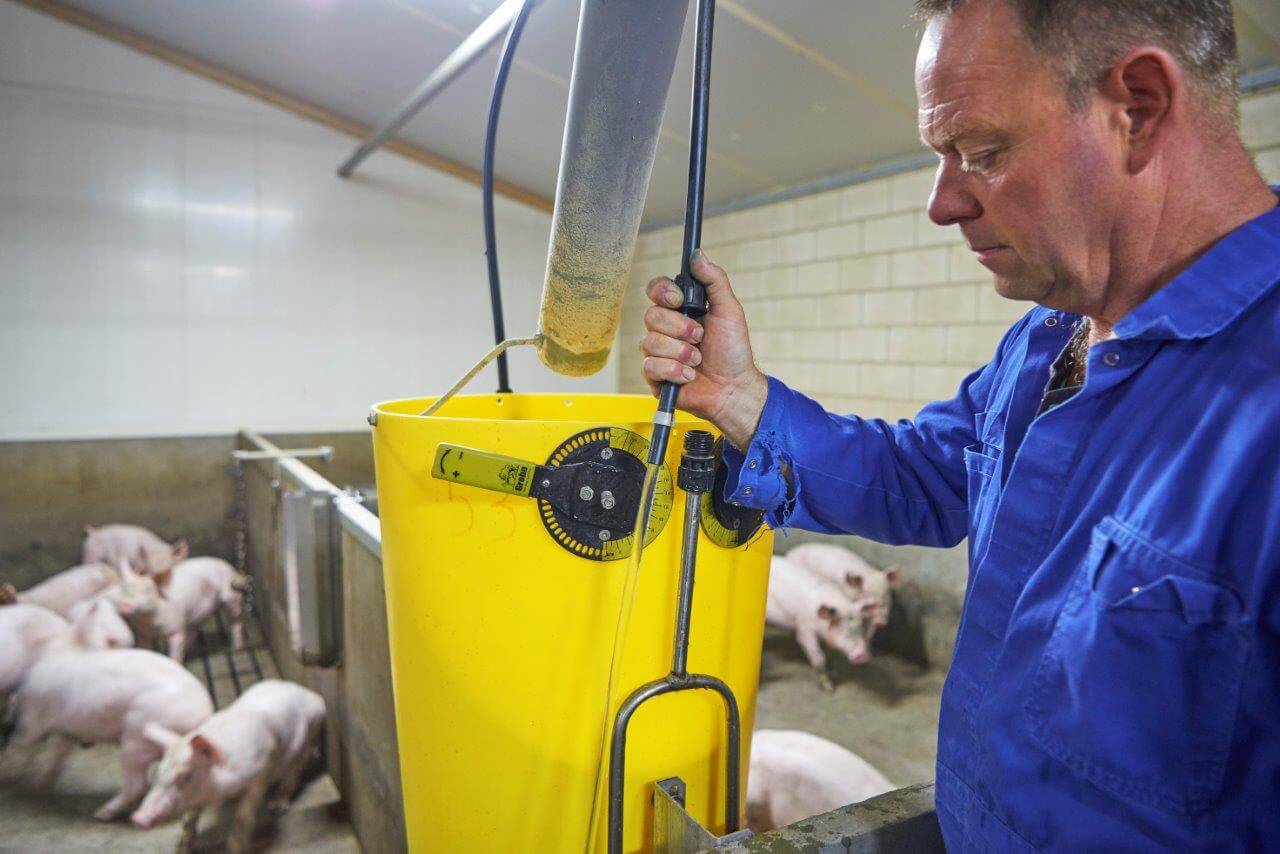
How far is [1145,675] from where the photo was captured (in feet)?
1.50

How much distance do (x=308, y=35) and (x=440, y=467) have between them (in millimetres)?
3509

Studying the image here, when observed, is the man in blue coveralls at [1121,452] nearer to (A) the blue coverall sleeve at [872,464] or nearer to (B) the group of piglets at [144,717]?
(A) the blue coverall sleeve at [872,464]

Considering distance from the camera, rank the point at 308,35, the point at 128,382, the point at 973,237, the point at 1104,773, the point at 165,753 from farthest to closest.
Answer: the point at 128,382, the point at 308,35, the point at 165,753, the point at 973,237, the point at 1104,773

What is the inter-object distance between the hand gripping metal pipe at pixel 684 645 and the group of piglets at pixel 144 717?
4.54 feet

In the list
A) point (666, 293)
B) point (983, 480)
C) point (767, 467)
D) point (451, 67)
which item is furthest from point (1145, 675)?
point (451, 67)

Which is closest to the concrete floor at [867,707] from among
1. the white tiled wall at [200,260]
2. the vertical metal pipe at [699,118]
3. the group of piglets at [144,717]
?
the group of piglets at [144,717]

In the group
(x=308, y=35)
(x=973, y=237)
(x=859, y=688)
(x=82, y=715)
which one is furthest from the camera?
(x=308, y=35)

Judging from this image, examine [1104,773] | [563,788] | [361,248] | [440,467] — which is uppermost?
[361,248]

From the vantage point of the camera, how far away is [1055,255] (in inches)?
21.6

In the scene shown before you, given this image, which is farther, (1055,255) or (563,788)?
(563,788)

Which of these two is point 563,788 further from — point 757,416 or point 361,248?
point 361,248

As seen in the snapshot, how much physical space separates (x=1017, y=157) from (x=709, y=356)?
1.04ft

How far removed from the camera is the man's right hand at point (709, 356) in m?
0.69

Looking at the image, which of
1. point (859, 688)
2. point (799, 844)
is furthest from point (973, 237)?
point (859, 688)
